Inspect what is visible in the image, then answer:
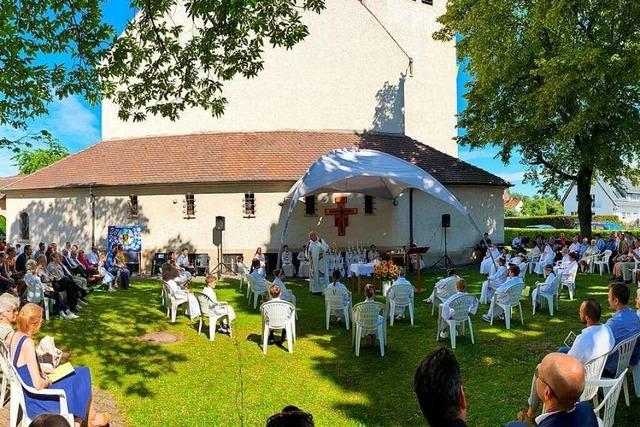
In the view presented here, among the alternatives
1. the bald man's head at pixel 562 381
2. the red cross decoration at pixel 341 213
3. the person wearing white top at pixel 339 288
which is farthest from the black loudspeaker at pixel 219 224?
the bald man's head at pixel 562 381

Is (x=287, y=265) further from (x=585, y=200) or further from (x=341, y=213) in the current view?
(x=585, y=200)

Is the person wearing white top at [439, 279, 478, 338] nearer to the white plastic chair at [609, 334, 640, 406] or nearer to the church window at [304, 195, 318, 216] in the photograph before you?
the white plastic chair at [609, 334, 640, 406]

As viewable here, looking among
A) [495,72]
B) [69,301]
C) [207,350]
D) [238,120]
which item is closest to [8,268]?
[69,301]

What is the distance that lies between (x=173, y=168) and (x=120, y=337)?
1370 cm

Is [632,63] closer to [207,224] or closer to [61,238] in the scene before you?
[207,224]

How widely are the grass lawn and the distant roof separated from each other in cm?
1046

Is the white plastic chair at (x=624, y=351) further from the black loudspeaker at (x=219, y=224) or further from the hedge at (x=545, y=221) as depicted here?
the hedge at (x=545, y=221)

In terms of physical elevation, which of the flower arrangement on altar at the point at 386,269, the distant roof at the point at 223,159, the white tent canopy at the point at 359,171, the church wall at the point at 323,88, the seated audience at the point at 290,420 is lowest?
the flower arrangement on altar at the point at 386,269

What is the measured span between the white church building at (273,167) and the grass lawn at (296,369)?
985 centimetres

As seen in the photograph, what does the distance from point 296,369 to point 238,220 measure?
47.2 feet

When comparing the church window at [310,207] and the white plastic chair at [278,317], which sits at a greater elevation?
the church window at [310,207]

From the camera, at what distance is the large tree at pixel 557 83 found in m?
17.8

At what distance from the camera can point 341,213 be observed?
21.4 metres

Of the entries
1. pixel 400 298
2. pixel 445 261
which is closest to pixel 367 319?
pixel 400 298
